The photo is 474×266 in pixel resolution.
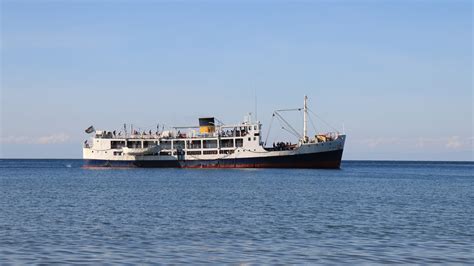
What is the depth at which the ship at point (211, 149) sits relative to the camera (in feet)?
436

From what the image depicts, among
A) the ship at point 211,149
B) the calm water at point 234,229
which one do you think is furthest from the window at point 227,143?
the calm water at point 234,229

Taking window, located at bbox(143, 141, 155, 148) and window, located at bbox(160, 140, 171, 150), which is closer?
window, located at bbox(160, 140, 171, 150)

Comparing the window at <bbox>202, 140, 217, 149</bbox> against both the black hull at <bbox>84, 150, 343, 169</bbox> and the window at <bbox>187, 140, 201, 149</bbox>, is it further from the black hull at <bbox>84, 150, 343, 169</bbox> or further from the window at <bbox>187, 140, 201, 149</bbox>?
the black hull at <bbox>84, 150, 343, 169</bbox>

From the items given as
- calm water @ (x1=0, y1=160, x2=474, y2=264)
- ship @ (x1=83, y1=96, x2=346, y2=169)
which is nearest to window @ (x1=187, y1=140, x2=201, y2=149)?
ship @ (x1=83, y1=96, x2=346, y2=169)

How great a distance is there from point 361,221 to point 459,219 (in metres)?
7.89

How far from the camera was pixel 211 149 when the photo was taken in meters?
139

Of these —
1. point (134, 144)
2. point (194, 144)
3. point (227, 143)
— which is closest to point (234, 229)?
point (227, 143)

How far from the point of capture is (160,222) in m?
44.0

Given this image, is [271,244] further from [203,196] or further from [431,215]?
[203,196]

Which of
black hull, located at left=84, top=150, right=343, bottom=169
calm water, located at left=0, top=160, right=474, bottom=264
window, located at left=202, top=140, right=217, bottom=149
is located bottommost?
calm water, located at left=0, top=160, right=474, bottom=264

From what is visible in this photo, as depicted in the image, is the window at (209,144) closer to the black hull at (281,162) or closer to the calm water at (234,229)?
the black hull at (281,162)

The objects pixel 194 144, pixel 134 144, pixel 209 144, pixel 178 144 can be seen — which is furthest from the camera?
pixel 134 144

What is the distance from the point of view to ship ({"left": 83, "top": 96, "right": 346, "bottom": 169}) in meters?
133

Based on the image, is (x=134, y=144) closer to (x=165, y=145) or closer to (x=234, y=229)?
(x=165, y=145)
